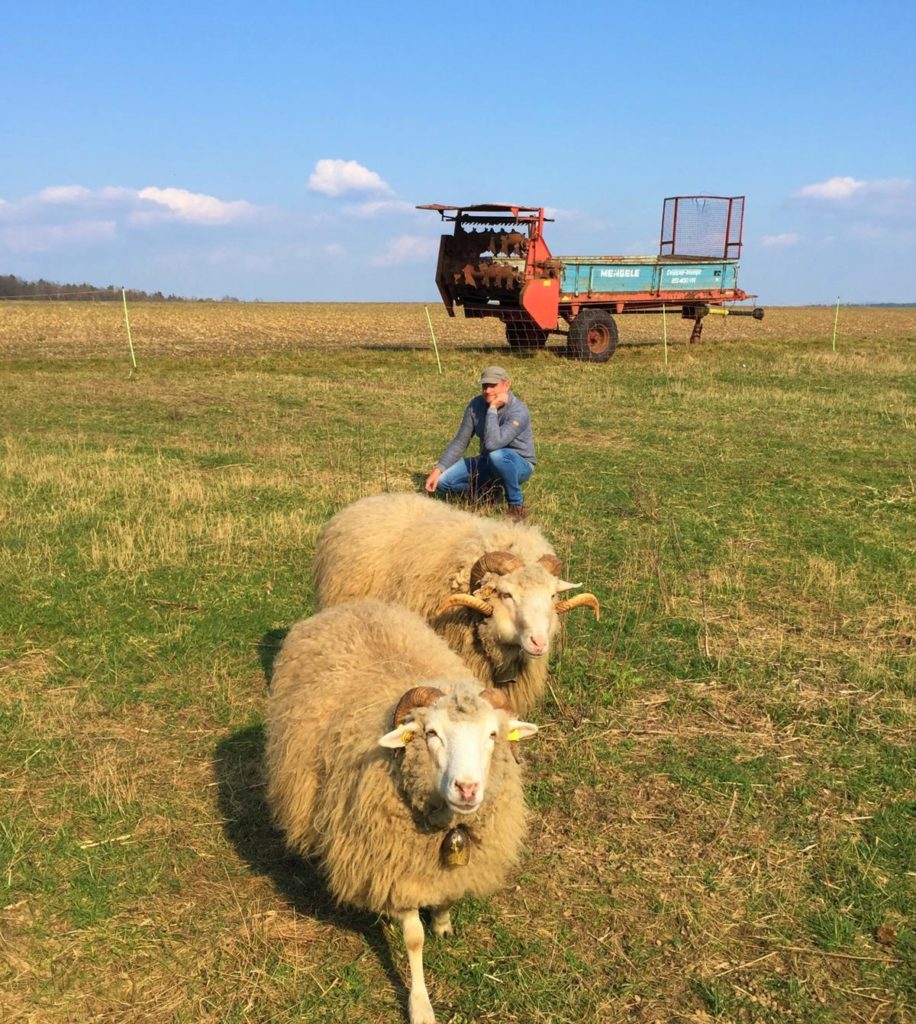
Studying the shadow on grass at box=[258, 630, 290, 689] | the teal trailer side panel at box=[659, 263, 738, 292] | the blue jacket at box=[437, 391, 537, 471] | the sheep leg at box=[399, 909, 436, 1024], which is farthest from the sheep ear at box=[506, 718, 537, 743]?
the teal trailer side panel at box=[659, 263, 738, 292]

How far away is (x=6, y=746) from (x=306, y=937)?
2.04 meters

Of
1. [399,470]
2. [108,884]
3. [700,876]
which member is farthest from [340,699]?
[399,470]

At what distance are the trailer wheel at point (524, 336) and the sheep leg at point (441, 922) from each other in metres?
17.9

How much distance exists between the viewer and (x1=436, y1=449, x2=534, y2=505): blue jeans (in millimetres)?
8164

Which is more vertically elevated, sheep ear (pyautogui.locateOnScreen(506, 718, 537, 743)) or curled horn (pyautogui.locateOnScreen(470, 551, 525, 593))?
curled horn (pyautogui.locateOnScreen(470, 551, 525, 593))

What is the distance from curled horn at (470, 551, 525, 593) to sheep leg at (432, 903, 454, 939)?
1721 millimetres

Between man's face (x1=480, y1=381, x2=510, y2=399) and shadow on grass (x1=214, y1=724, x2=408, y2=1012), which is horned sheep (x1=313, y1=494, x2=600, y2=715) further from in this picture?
man's face (x1=480, y1=381, x2=510, y2=399)

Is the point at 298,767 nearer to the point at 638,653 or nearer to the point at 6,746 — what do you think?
the point at 6,746

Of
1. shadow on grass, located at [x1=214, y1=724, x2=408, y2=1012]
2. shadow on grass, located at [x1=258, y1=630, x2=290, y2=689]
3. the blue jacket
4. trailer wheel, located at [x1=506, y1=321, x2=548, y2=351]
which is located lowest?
shadow on grass, located at [x1=214, y1=724, x2=408, y2=1012]

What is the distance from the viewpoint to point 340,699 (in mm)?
3750

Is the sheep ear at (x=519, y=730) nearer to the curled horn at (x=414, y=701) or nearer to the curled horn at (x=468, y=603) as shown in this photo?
the curled horn at (x=414, y=701)

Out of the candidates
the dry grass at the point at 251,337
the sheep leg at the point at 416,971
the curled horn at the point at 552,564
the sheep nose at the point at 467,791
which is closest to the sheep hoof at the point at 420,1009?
the sheep leg at the point at 416,971

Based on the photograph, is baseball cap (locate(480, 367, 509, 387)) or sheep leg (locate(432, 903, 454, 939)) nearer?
sheep leg (locate(432, 903, 454, 939))

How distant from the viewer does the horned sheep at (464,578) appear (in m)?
4.71
